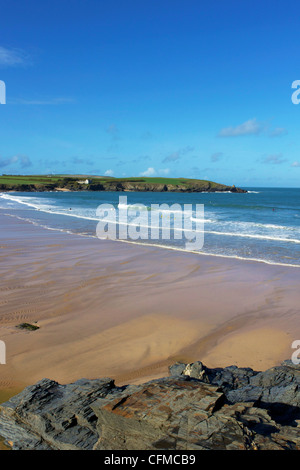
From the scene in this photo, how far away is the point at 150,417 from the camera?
3.31m

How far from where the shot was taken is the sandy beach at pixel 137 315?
235 inches

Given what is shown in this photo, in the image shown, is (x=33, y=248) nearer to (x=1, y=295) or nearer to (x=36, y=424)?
(x=1, y=295)

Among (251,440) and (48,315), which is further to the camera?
(48,315)

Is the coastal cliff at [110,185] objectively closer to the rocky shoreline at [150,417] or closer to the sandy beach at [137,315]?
the sandy beach at [137,315]

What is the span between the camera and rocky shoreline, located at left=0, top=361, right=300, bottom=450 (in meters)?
3.14

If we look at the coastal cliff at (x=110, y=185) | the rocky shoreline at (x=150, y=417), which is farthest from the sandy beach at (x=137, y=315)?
the coastal cliff at (x=110, y=185)

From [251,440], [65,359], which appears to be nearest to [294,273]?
[65,359]

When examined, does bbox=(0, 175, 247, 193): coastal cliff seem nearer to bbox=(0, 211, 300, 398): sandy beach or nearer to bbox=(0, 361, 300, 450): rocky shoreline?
bbox=(0, 211, 300, 398): sandy beach

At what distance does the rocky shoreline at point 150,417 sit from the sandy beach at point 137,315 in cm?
131

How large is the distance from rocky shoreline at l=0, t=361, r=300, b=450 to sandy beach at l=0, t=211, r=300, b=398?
4.28 feet

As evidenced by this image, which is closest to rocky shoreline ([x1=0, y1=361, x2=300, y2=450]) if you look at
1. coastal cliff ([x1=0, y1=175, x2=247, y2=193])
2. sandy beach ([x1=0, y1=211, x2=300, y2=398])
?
sandy beach ([x1=0, y1=211, x2=300, y2=398])

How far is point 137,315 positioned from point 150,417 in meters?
4.92
